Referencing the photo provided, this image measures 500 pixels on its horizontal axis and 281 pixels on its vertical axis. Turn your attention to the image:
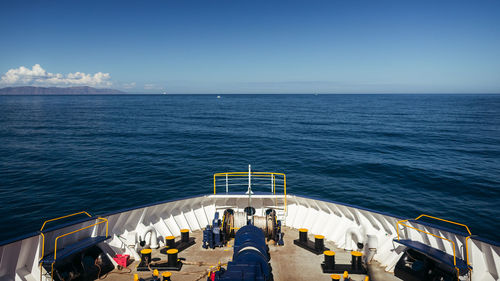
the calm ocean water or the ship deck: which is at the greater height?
the ship deck

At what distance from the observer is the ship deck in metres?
8.69

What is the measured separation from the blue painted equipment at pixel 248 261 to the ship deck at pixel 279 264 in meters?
1.27

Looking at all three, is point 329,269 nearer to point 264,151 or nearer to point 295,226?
point 295,226

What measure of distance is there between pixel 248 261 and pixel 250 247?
80cm

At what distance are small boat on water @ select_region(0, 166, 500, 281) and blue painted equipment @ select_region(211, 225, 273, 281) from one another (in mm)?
31

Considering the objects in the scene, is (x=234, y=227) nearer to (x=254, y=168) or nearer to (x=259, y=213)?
(x=259, y=213)

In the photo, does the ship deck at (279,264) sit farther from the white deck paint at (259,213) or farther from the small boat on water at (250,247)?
the white deck paint at (259,213)

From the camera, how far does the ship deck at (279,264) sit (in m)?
8.69

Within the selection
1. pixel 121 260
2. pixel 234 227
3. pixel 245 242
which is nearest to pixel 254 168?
pixel 234 227

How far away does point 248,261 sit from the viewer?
5.84 m

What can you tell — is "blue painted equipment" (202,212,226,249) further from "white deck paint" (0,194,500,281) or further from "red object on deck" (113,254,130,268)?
"red object on deck" (113,254,130,268)

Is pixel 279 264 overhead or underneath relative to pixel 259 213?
underneath

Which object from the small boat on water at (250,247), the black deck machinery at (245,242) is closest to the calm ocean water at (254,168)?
the small boat on water at (250,247)

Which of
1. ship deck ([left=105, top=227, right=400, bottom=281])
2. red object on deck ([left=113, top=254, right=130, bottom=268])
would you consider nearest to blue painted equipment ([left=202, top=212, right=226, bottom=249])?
ship deck ([left=105, top=227, right=400, bottom=281])
